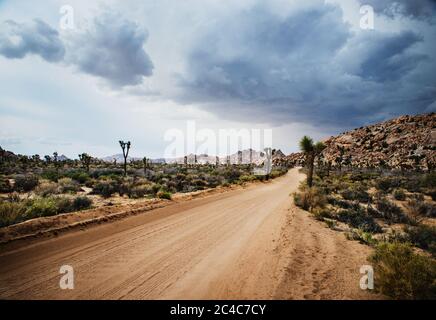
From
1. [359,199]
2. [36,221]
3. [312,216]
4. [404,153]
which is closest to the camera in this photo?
[36,221]

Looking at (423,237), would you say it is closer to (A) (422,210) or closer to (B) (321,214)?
(B) (321,214)

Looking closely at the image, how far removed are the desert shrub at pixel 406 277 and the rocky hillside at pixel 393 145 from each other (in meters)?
62.4

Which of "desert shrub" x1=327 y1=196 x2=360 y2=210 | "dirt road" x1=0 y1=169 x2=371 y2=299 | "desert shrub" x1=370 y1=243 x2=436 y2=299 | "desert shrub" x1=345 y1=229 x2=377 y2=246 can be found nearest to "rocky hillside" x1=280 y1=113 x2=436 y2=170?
"desert shrub" x1=327 y1=196 x2=360 y2=210

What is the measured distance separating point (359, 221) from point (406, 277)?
735cm

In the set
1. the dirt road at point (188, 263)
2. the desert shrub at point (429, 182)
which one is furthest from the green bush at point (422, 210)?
the desert shrub at point (429, 182)

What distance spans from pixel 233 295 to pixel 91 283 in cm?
280

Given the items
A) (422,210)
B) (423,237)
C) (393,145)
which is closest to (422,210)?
(422,210)

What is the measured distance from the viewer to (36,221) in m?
8.59

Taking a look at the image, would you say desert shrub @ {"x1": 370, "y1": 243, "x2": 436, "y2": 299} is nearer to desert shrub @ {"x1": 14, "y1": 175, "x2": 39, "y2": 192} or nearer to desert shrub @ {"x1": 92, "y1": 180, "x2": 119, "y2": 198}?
desert shrub @ {"x1": 92, "y1": 180, "x2": 119, "y2": 198}

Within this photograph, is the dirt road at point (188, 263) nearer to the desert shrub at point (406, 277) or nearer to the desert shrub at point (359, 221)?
the desert shrub at point (406, 277)

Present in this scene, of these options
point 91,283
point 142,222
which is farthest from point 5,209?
point 91,283

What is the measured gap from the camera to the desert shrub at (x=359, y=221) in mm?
10680
